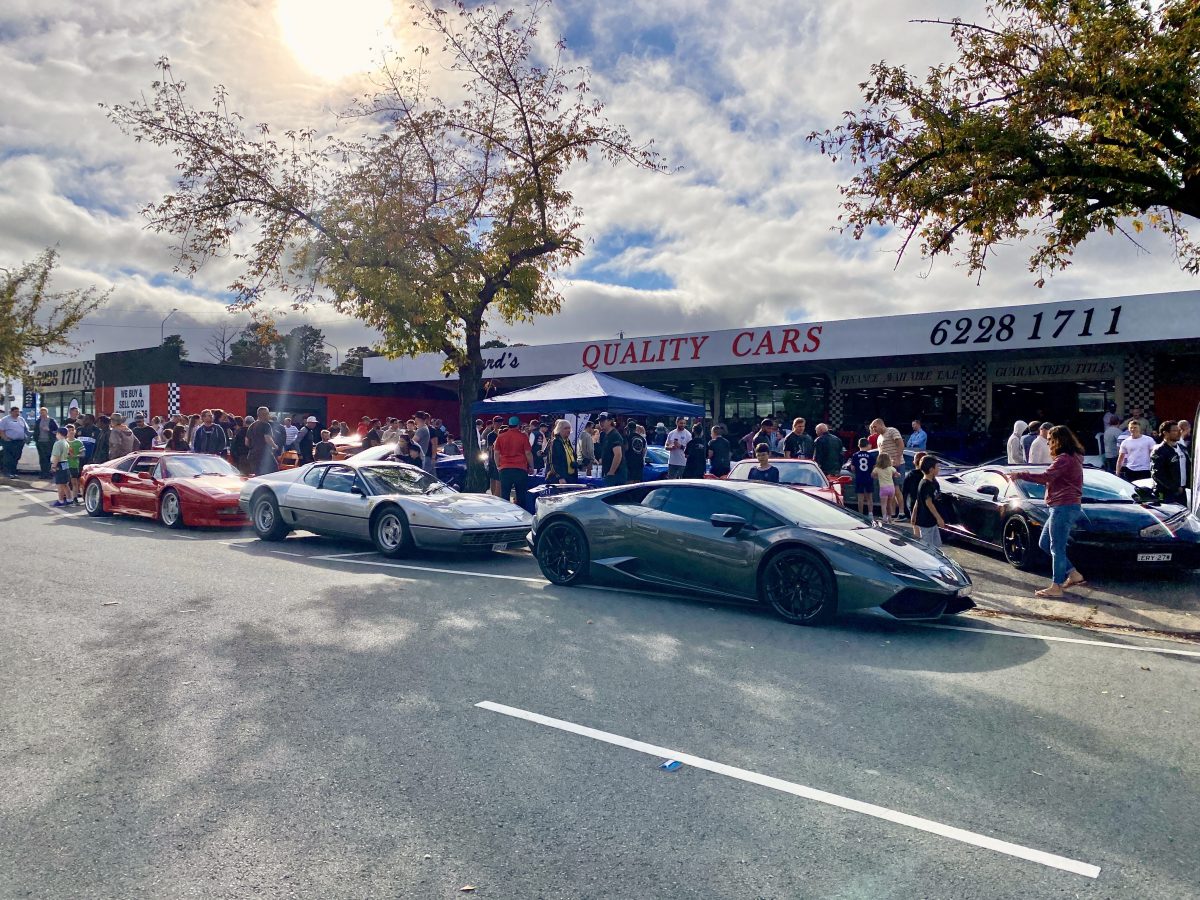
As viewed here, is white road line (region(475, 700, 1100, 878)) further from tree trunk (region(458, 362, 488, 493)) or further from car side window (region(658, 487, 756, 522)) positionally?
tree trunk (region(458, 362, 488, 493))

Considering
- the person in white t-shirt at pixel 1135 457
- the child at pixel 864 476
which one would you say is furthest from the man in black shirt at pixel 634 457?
the person in white t-shirt at pixel 1135 457

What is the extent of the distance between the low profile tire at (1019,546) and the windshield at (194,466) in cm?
1181

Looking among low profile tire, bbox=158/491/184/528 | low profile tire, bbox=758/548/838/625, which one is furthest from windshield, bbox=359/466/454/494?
low profile tire, bbox=758/548/838/625

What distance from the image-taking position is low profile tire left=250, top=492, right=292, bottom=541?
12227 millimetres

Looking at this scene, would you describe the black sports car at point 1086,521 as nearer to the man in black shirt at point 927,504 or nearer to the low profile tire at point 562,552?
the man in black shirt at point 927,504

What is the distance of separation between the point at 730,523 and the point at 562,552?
2.08m

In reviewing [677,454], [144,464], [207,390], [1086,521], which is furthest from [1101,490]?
[207,390]

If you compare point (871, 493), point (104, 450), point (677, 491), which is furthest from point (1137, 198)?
point (104, 450)

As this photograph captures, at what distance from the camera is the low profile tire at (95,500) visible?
1496cm

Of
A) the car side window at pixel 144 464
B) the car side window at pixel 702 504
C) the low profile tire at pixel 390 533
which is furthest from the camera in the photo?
the car side window at pixel 144 464

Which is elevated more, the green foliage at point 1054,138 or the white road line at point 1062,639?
the green foliage at point 1054,138

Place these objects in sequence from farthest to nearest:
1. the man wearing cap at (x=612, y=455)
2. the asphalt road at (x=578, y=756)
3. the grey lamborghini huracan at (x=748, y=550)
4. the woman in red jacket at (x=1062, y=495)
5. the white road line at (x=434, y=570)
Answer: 1. the man wearing cap at (x=612, y=455)
2. the white road line at (x=434, y=570)
3. the woman in red jacket at (x=1062, y=495)
4. the grey lamborghini huracan at (x=748, y=550)
5. the asphalt road at (x=578, y=756)

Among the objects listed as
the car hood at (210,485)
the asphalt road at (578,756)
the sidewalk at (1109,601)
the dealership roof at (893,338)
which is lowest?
the asphalt road at (578,756)

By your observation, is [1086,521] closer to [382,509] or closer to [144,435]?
[382,509]
